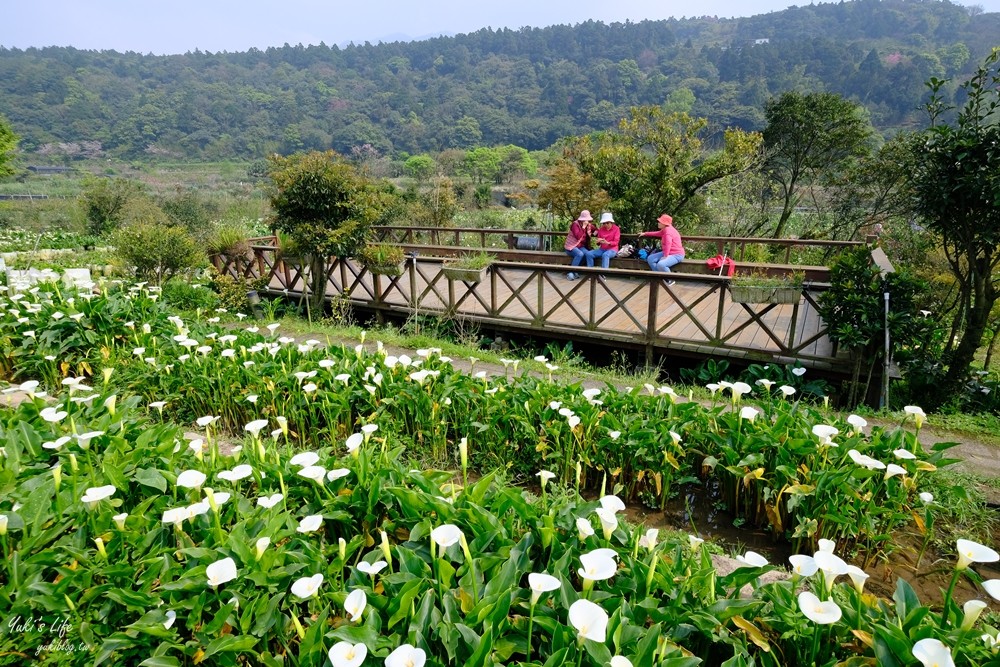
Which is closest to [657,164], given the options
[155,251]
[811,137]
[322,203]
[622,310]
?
[811,137]

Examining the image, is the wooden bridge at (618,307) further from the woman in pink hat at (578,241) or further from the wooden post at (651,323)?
the woman in pink hat at (578,241)

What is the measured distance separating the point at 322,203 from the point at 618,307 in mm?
4163

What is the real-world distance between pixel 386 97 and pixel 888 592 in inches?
3300

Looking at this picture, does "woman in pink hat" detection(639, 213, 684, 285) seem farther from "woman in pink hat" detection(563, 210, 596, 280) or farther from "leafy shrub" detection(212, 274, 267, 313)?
"leafy shrub" detection(212, 274, 267, 313)

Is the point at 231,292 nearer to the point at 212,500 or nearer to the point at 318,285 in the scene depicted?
the point at 318,285

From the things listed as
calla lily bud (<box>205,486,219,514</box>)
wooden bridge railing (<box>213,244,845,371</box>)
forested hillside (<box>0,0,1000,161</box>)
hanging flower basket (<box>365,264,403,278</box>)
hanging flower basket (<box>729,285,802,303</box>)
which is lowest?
wooden bridge railing (<box>213,244,845,371</box>)

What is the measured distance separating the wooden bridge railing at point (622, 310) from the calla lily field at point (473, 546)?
9.61 feet

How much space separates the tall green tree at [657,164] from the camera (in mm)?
10914

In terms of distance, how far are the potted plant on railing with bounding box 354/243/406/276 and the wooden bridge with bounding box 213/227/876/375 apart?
0.48 feet

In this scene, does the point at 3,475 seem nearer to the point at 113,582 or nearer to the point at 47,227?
the point at 113,582

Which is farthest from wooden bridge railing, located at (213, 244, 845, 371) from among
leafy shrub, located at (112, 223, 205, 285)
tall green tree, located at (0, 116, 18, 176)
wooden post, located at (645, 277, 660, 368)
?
tall green tree, located at (0, 116, 18, 176)

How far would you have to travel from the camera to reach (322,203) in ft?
24.8

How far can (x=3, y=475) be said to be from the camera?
227 centimetres

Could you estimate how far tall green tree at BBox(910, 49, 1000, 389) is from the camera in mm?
4418
